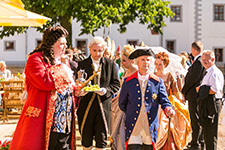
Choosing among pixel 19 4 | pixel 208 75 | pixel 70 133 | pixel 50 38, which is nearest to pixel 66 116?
pixel 70 133

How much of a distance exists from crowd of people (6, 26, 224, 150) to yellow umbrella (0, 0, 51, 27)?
3.99 ft

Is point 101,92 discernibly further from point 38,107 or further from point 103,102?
point 38,107

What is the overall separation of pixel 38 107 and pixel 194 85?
4287mm

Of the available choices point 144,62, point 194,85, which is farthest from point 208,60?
point 144,62

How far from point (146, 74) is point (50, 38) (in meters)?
1.43

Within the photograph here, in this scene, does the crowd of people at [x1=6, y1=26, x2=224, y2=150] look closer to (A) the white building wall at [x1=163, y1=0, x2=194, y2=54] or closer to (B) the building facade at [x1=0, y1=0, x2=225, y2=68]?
(B) the building facade at [x1=0, y1=0, x2=225, y2=68]

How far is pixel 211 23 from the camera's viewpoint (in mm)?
45531

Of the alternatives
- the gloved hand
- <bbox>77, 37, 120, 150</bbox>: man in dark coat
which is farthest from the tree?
the gloved hand

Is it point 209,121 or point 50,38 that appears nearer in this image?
point 50,38

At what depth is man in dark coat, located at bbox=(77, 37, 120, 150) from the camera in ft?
21.5

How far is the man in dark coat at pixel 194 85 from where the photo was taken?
8.41 m

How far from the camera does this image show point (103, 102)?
6633 millimetres

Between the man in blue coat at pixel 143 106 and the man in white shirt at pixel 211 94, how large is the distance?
1594mm

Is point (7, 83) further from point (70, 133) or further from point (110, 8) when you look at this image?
point (110, 8)
